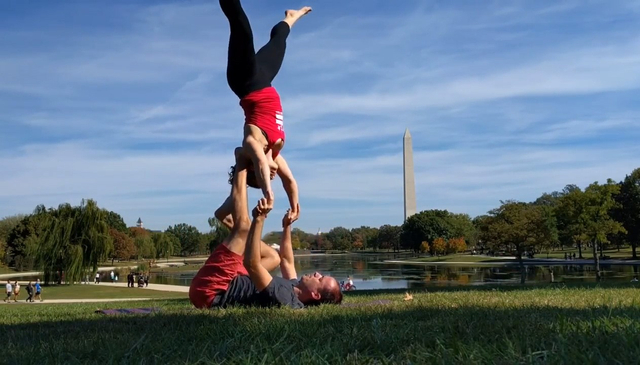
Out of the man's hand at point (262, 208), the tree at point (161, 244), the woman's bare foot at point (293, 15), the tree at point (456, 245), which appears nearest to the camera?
the man's hand at point (262, 208)

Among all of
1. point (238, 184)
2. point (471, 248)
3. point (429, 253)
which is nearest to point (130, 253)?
point (429, 253)

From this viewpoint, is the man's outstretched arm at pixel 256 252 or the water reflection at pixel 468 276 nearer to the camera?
the man's outstretched arm at pixel 256 252

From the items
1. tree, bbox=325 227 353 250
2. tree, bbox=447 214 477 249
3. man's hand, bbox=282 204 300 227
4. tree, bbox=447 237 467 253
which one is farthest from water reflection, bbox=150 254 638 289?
tree, bbox=325 227 353 250

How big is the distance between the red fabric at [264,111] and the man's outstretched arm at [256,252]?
112 centimetres

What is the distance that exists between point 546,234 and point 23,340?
98.6ft

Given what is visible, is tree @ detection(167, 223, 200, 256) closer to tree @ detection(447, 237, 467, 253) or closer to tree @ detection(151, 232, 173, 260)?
tree @ detection(151, 232, 173, 260)

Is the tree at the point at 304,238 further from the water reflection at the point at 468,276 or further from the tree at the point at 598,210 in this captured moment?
the tree at the point at 598,210

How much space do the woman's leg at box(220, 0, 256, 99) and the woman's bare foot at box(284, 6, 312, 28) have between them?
97 centimetres

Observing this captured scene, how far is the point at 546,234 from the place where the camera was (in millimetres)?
29688

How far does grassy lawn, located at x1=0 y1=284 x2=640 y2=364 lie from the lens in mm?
1933

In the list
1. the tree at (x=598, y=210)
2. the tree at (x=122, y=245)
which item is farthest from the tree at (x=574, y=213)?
the tree at (x=122, y=245)

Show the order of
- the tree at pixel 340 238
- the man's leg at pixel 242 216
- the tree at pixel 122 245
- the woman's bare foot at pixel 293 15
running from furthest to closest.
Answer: the tree at pixel 340 238, the tree at pixel 122 245, the woman's bare foot at pixel 293 15, the man's leg at pixel 242 216

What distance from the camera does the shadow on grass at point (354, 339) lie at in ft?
6.38

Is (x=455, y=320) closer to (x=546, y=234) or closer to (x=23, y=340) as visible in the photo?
(x=23, y=340)
